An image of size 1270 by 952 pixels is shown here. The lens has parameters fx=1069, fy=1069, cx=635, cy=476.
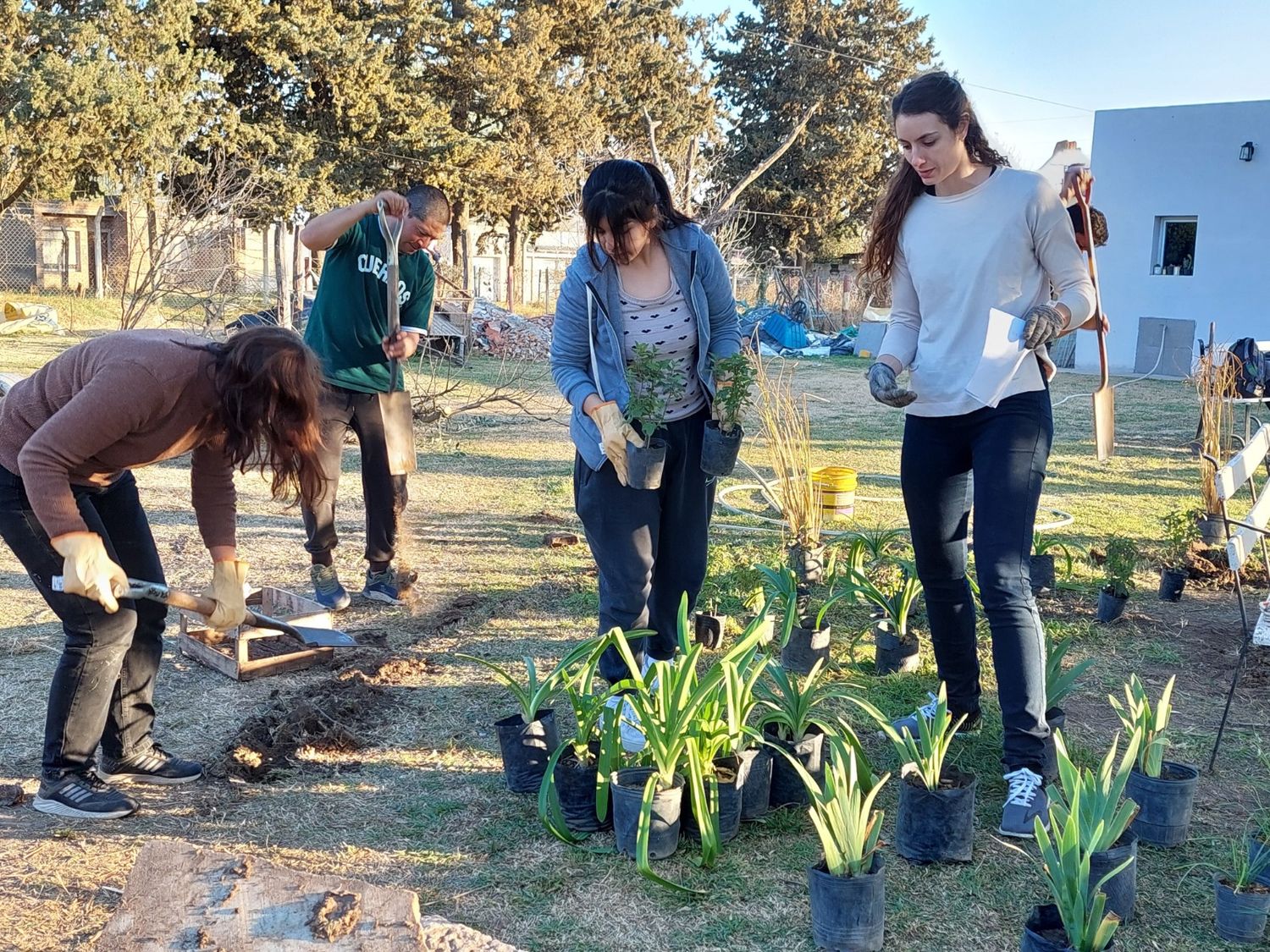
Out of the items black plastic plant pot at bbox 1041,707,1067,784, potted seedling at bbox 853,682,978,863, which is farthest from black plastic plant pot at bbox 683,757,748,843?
black plastic plant pot at bbox 1041,707,1067,784

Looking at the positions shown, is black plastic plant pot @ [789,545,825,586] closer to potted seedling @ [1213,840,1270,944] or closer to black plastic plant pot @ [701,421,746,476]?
black plastic plant pot @ [701,421,746,476]

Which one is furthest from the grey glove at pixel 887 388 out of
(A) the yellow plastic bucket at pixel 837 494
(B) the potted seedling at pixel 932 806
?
(A) the yellow plastic bucket at pixel 837 494

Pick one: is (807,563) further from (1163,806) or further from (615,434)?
(1163,806)

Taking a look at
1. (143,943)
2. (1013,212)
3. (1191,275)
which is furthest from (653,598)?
(1191,275)

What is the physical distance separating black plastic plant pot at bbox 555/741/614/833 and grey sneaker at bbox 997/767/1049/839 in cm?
99

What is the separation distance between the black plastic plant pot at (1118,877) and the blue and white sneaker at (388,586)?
3198 mm

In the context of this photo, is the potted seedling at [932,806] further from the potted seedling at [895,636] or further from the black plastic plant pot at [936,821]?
the potted seedling at [895,636]

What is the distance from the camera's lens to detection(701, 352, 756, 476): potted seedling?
2984 millimetres

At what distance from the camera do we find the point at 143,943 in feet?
6.36

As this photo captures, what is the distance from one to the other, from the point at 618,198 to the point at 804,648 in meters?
1.89

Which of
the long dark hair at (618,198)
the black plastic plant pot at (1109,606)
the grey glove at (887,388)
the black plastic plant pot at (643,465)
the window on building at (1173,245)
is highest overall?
the window on building at (1173,245)

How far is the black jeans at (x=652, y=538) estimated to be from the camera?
3.01m

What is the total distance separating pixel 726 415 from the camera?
3.00 metres

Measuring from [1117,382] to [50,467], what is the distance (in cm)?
1689
